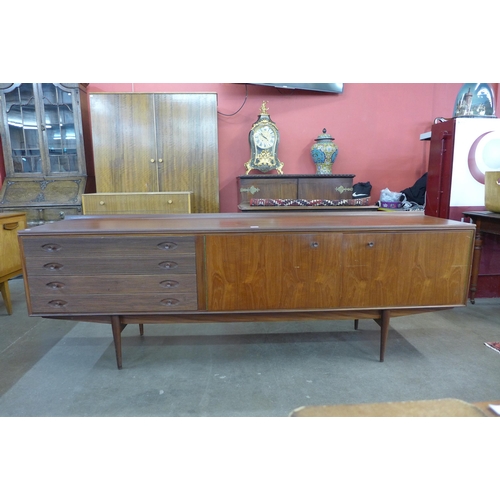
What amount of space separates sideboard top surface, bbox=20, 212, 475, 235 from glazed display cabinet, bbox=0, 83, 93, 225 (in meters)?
1.73

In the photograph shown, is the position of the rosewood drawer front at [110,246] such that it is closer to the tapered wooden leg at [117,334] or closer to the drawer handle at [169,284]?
the drawer handle at [169,284]

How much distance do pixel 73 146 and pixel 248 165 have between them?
1822mm

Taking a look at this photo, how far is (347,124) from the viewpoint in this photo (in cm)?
381

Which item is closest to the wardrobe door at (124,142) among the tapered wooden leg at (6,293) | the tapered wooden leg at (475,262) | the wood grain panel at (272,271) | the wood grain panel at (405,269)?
the tapered wooden leg at (6,293)

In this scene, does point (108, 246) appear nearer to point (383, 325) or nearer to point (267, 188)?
point (383, 325)

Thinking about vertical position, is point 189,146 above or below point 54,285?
above

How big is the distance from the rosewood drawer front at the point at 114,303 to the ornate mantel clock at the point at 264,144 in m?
2.10

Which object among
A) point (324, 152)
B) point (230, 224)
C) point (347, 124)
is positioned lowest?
point (230, 224)

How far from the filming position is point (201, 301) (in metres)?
1.68

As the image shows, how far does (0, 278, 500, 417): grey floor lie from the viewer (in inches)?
61.7

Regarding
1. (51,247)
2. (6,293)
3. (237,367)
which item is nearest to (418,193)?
(237,367)

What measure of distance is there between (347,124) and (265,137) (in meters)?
1.03

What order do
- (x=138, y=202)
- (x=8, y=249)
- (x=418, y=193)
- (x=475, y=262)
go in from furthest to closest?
(x=418, y=193) → (x=138, y=202) → (x=475, y=262) → (x=8, y=249)
